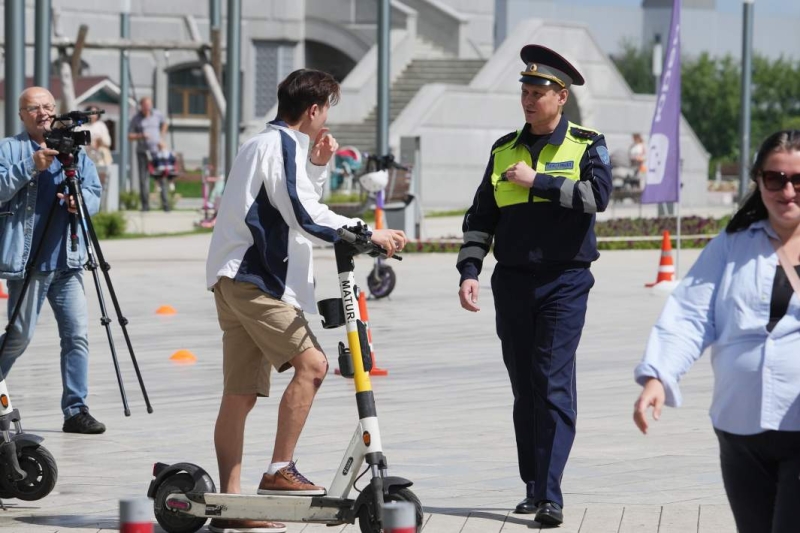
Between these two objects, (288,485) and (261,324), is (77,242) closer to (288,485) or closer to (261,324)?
(261,324)

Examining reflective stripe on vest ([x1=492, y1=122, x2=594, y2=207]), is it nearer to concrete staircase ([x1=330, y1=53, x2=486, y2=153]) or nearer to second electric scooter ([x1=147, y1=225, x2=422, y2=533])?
second electric scooter ([x1=147, y1=225, x2=422, y2=533])

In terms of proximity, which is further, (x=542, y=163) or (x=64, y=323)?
(x=64, y=323)

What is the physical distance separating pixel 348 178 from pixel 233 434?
101ft

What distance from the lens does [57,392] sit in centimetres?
1002

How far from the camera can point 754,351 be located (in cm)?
423

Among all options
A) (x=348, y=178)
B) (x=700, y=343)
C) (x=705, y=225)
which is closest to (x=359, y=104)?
(x=348, y=178)

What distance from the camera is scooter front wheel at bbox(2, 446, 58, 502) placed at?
6695 mm

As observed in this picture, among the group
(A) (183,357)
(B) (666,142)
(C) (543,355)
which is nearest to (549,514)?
(C) (543,355)

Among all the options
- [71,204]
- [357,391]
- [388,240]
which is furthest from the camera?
[71,204]

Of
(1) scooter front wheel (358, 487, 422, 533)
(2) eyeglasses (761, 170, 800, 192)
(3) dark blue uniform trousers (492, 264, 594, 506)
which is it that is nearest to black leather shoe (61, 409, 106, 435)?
(3) dark blue uniform trousers (492, 264, 594, 506)

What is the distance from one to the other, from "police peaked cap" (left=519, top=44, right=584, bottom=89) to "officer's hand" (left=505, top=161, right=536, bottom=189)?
1.18ft

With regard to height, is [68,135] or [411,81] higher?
[411,81]

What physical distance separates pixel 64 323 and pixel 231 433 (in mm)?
2393

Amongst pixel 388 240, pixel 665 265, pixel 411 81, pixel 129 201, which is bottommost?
pixel 665 265
